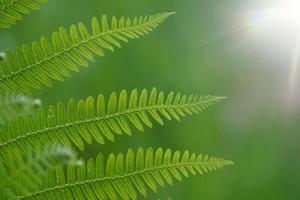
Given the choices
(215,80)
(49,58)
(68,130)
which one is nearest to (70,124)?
(68,130)

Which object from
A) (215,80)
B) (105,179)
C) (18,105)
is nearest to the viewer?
(18,105)

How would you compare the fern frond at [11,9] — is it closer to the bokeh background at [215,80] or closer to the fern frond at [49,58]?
the fern frond at [49,58]

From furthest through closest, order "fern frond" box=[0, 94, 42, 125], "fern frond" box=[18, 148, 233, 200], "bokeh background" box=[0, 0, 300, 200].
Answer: "bokeh background" box=[0, 0, 300, 200]
"fern frond" box=[18, 148, 233, 200]
"fern frond" box=[0, 94, 42, 125]

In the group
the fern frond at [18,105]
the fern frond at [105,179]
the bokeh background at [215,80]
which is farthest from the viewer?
the bokeh background at [215,80]

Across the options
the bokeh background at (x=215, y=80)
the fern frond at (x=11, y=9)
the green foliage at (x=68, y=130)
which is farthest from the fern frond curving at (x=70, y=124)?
the bokeh background at (x=215, y=80)

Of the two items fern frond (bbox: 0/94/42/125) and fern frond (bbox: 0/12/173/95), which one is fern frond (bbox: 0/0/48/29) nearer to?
fern frond (bbox: 0/12/173/95)

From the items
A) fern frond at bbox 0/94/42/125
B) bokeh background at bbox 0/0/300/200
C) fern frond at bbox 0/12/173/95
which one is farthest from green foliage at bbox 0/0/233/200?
bokeh background at bbox 0/0/300/200

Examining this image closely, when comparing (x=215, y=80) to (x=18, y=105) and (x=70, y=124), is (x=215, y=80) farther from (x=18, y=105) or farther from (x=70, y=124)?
(x=18, y=105)

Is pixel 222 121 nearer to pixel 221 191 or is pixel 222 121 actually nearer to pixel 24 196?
pixel 221 191

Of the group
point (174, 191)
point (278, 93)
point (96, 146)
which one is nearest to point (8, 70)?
point (96, 146)

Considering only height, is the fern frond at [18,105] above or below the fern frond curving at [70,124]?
above
